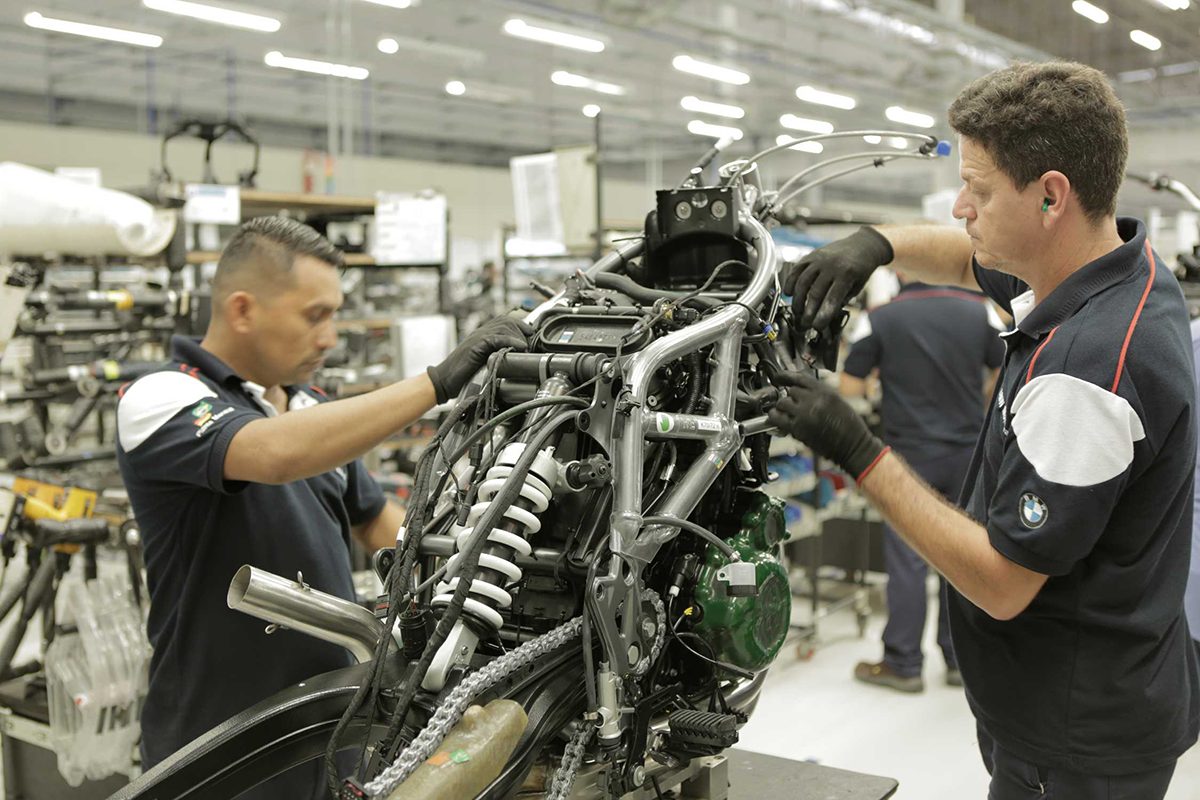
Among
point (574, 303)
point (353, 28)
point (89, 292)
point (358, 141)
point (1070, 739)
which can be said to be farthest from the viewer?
point (358, 141)

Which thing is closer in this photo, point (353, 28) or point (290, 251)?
point (290, 251)

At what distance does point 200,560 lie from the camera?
1.84 metres

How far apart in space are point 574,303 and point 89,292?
2.60 meters

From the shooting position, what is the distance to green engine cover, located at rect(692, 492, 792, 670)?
4.77ft

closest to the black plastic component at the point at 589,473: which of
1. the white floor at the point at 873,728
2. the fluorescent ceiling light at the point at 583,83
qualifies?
the white floor at the point at 873,728

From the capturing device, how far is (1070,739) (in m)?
1.52

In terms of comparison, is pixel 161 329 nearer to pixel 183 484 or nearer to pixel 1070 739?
pixel 183 484

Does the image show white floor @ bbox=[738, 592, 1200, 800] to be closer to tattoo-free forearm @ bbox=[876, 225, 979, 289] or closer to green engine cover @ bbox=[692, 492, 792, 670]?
tattoo-free forearm @ bbox=[876, 225, 979, 289]

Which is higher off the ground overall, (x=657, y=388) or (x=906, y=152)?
(x=906, y=152)

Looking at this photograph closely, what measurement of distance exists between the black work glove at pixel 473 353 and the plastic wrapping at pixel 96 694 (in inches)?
66.6

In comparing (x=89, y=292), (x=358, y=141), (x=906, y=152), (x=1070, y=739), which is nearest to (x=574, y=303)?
(x=906, y=152)

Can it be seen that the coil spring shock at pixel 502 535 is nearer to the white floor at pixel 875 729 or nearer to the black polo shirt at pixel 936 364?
the white floor at pixel 875 729

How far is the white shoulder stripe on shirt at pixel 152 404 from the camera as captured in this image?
1.78 meters

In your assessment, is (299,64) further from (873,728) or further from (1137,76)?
(873,728)
